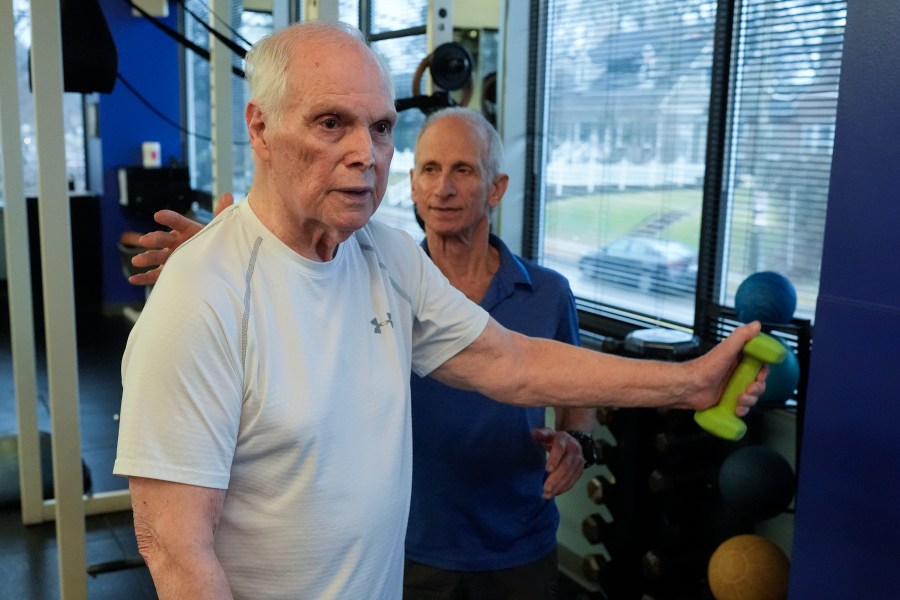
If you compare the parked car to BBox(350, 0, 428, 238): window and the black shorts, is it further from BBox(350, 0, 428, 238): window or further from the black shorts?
the black shorts

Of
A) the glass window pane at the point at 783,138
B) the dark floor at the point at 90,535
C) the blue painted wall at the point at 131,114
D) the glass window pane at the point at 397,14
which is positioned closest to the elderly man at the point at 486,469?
the glass window pane at the point at 783,138

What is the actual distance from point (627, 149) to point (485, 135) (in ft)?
5.02

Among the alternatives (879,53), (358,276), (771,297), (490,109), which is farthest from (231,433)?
(490,109)

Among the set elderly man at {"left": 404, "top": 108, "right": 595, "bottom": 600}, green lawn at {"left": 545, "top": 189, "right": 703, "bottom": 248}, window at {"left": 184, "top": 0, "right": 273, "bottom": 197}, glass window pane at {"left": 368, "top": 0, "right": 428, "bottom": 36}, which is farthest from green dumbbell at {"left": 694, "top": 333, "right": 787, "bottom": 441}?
window at {"left": 184, "top": 0, "right": 273, "bottom": 197}

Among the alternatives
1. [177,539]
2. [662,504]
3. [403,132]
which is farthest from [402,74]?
[177,539]

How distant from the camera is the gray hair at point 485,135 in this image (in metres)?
1.86

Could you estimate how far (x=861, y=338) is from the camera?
1468 mm

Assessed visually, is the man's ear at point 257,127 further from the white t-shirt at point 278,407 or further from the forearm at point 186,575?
the forearm at point 186,575

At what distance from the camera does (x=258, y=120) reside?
1.11 meters

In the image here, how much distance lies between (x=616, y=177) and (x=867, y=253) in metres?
1.95

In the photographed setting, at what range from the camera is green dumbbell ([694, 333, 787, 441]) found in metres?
1.28

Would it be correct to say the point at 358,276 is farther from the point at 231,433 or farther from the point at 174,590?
the point at 174,590

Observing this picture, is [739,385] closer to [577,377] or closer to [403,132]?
[577,377]

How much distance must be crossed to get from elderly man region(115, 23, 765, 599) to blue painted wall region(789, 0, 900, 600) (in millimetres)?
749
